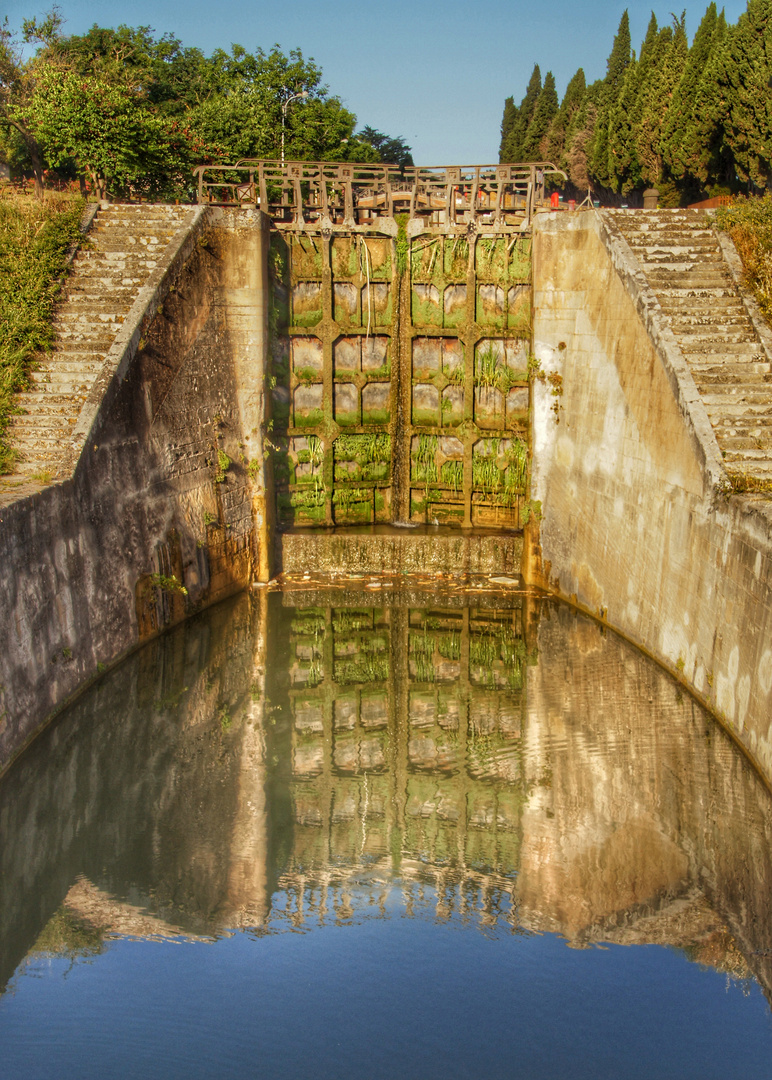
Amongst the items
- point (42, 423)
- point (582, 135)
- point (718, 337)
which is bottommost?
point (42, 423)

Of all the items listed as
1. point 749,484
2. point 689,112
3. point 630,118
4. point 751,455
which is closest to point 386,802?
point 749,484

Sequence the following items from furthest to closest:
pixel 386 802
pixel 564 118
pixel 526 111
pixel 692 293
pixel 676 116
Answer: pixel 526 111 → pixel 564 118 → pixel 676 116 → pixel 692 293 → pixel 386 802

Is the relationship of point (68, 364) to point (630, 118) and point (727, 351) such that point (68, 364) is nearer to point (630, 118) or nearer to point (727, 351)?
point (727, 351)

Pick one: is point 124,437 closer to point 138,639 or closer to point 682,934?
point 138,639

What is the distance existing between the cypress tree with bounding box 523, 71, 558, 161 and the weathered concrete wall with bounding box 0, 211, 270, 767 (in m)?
46.8

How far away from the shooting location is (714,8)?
3083 centimetres

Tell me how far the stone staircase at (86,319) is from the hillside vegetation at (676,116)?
649 inches

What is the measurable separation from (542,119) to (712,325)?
49.8 meters

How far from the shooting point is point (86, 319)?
11.3 metres

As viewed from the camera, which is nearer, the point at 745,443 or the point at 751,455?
the point at 751,455

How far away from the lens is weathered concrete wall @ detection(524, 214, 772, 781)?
333 inches

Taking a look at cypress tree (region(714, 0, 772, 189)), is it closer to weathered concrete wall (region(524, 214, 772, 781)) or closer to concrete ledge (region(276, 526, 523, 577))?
weathered concrete wall (region(524, 214, 772, 781))

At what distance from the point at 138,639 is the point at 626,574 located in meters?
5.61

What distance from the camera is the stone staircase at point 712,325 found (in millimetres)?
9641
